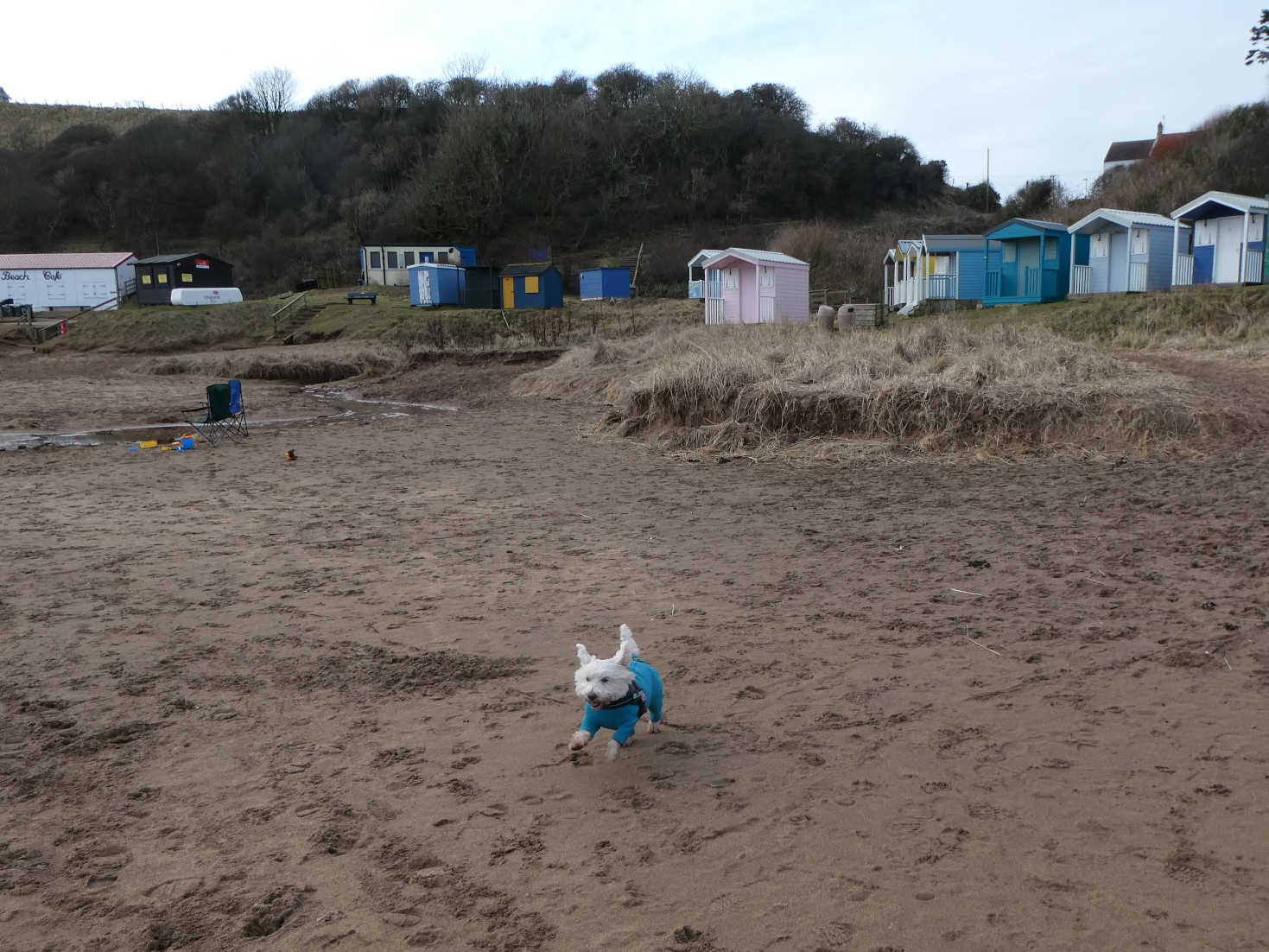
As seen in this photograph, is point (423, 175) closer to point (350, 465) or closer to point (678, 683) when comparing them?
point (350, 465)

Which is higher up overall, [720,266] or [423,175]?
[423,175]

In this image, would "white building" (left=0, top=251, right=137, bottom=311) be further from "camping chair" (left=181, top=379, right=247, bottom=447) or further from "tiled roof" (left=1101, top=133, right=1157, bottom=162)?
"tiled roof" (left=1101, top=133, right=1157, bottom=162)

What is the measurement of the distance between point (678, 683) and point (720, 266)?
97.2 ft

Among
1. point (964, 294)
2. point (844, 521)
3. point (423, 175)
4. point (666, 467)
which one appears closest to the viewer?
point (844, 521)

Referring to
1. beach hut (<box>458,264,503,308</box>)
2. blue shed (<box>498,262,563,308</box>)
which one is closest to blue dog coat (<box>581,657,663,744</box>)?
blue shed (<box>498,262,563,308</box>)

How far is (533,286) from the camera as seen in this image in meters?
42.5

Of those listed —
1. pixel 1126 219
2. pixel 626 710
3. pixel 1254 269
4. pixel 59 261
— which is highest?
pixel 59 261

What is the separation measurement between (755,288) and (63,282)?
37720mm

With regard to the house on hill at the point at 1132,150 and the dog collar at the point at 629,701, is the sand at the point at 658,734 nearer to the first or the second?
the dog collar at the point at 629,701

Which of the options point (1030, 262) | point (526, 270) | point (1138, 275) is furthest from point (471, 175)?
point (1138, 275)

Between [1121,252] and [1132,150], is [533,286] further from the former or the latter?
[1132,150]

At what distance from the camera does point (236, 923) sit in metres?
2.93

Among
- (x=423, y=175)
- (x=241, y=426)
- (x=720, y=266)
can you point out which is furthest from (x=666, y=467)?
(x=423, y=175)

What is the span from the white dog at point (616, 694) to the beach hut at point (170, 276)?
50.2 metres
